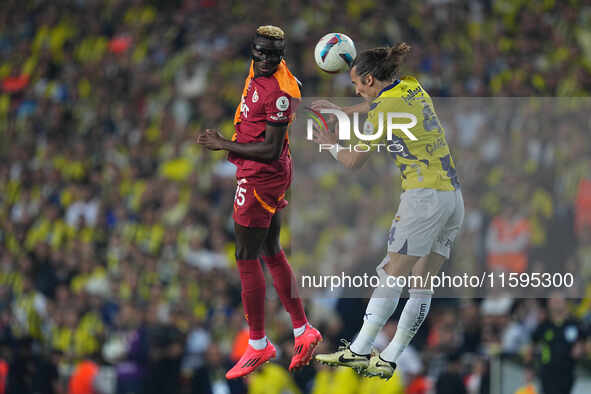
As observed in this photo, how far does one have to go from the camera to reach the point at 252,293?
263 inches

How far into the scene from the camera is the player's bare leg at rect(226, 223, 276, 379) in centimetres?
642

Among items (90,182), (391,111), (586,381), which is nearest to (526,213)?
(391,111)

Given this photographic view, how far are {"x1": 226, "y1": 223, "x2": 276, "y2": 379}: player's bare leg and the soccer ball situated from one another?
3.93ft

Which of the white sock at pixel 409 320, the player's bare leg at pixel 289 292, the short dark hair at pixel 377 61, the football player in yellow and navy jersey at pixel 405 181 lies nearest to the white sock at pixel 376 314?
the football player in yellow and navy jersey at pixel 405 181

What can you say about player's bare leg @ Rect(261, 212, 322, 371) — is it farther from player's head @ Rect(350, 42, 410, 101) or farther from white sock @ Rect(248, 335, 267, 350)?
player's head @ Rect(350, 42, 410, 101)

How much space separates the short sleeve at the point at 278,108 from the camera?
6.11 m

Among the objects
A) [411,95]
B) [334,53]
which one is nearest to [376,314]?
[411,95]

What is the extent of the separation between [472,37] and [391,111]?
12.3 m

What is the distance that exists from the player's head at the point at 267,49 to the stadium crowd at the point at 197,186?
5.16ft

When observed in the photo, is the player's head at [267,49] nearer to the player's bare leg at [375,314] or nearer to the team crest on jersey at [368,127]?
the team crest on jersey at [368,127]

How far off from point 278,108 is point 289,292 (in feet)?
4.58

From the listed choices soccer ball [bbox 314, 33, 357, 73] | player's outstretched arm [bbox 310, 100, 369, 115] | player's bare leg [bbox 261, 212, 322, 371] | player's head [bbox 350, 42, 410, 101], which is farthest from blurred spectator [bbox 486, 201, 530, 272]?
soccer ball [bbox 314, 33, 357, 73]

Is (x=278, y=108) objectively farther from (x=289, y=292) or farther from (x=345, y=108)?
(x=289, y=292)

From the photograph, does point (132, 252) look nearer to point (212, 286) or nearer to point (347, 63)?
point (212, 286)
